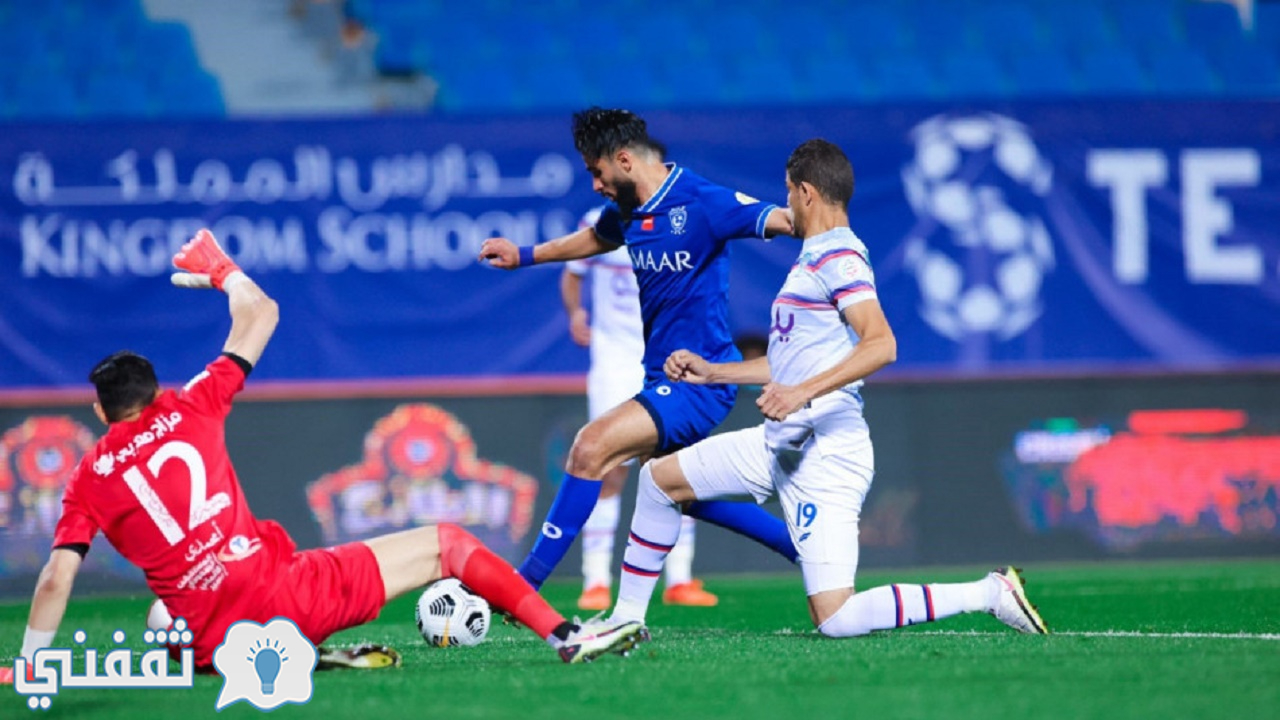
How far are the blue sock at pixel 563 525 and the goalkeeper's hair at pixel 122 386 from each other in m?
1.93

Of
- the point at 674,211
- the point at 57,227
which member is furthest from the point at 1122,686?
the point at 57,227

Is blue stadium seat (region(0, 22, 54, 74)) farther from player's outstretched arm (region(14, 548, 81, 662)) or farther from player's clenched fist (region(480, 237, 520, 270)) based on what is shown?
player's outstretched arm (region(14, 548, 81, 662))

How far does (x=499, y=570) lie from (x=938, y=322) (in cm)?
670

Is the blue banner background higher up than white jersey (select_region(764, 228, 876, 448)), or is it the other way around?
the blue banner background

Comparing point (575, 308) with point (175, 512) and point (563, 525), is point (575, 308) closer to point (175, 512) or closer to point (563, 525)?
point (563, 525)

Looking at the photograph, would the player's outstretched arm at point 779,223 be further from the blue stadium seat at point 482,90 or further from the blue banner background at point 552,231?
the blue stadium seat at point 482,90

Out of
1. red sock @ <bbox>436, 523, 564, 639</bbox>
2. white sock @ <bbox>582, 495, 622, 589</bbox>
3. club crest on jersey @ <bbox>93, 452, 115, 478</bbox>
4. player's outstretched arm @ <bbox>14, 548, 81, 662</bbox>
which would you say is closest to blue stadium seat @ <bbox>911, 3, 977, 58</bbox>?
white sock @ <bbox>582, 495, 622, 589</bbox>

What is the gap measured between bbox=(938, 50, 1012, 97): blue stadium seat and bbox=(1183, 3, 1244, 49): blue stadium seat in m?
1.79

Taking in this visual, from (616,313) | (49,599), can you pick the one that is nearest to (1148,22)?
(616,313)

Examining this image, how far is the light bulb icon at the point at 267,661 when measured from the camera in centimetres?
488

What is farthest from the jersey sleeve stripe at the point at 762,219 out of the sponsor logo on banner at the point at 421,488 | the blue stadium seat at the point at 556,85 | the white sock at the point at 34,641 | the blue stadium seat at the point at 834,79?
the blue stadium seat at the point at 834,79

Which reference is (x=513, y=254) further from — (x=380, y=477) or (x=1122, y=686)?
(x=380, y=477)

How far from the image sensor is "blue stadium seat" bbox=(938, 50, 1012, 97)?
13609 mm

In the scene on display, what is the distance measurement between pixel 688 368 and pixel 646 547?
0.81 meters
